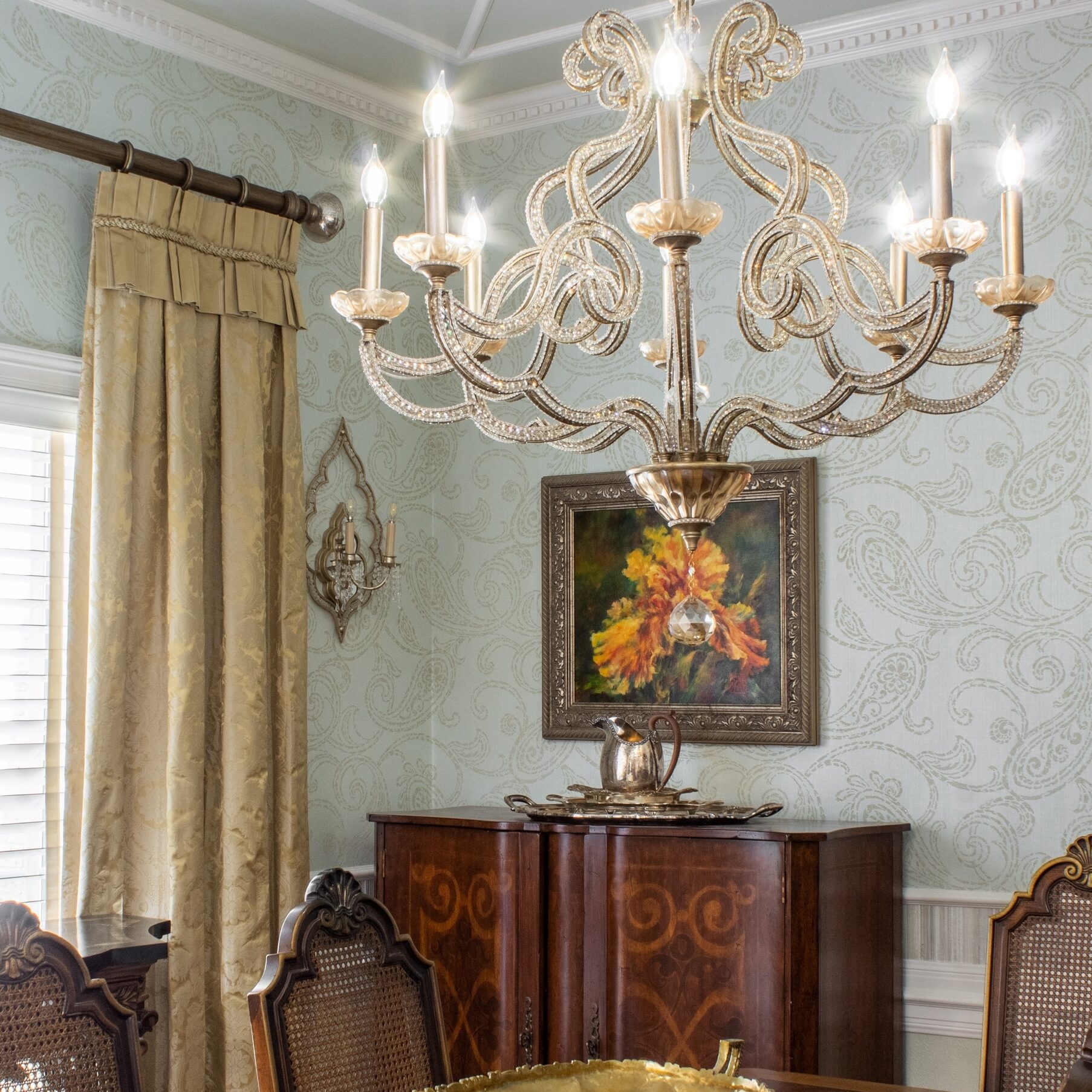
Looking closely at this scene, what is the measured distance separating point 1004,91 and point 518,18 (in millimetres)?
1295

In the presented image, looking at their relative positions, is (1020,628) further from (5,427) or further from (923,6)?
(5,427)

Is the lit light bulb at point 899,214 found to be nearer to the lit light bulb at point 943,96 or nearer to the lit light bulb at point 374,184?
the lit light bulb at point 943,96

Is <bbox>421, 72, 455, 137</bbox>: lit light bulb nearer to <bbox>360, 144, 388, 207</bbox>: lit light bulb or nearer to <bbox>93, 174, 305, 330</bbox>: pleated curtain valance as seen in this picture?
<bbox>360, 144, 388, 207</bbox>: lit light bulb

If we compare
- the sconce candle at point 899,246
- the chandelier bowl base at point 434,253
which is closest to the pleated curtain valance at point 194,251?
the chandelier bowl base at point 434,253

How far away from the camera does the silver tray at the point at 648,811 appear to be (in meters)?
3.44

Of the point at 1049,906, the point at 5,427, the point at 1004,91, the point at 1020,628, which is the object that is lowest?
the point at 1049,906

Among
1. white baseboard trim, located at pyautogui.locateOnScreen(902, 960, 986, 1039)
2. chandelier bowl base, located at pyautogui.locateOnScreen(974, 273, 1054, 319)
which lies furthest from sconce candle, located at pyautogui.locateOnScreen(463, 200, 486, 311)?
white baseboard trim, located at pyautogui.locateOnScreen(902, 960, 986, 1039)

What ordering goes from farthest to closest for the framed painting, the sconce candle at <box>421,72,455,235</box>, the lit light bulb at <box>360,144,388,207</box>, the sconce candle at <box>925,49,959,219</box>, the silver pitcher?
1. the framed painting
2. the silver pitcher
3. the lit light bulb at <box>360,144,388,207</box>
4. the sconce candle at <box>421,72,455,235</box>
5. the sconce candle at <box>925,49,959,219</box>

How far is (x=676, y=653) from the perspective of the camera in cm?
398

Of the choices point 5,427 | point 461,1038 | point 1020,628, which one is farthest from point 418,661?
point 1020,628

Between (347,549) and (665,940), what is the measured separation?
4.86 feet

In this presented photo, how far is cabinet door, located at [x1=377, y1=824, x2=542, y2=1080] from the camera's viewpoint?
3539 mm

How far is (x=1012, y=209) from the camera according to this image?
1.87m

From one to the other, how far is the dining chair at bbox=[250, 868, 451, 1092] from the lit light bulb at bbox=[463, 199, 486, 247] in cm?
104
